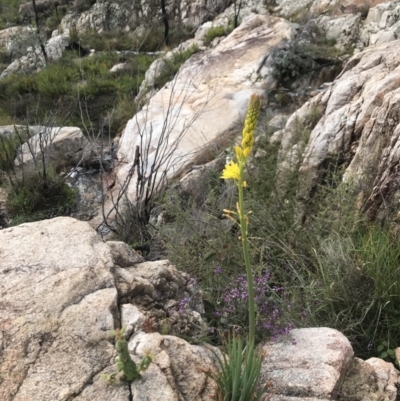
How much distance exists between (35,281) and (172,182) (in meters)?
2.92

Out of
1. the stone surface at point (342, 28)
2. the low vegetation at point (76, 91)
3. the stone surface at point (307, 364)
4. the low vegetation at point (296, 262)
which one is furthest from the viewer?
the low vegetation at point (76, 91)

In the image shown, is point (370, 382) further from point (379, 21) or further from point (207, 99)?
point (379, 21)

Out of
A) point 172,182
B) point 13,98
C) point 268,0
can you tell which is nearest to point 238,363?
point 172,182

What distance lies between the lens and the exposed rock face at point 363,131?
306 cm

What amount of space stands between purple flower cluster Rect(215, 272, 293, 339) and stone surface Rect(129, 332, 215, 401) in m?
0.36

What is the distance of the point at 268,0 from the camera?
11680 mm

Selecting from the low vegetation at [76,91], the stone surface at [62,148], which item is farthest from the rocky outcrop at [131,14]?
the stone surface at [62,148]

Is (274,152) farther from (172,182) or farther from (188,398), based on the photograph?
(188,398)

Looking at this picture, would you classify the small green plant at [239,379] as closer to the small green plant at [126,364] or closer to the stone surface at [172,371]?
the stone surface at [172,371]

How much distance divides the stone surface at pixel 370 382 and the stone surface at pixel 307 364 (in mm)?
54

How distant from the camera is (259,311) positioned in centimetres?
222

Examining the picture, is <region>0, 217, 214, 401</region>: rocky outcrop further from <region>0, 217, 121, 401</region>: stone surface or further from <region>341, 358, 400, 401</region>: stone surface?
<region>341, 358, 400, 401</region>: stone surface

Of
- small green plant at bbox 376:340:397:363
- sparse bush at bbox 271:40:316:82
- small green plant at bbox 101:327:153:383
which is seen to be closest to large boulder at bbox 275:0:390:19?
sparse bush at bbox 271:40:316:82

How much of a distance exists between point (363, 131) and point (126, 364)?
264 centimetres
